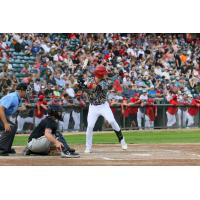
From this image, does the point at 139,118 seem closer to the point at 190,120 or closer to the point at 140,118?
the point at 140,118

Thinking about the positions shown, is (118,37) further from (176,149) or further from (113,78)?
(176,149)

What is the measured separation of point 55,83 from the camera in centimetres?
2511

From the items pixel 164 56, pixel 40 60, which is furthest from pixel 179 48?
pixel 40 60

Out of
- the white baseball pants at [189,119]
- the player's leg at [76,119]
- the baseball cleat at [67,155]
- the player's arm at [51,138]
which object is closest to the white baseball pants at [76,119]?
the player's leg at [76,119]

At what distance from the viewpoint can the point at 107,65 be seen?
27.6 metres

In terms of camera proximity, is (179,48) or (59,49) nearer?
(59,49)

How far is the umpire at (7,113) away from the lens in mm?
12655

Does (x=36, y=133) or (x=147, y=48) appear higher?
(x=147, y=48)

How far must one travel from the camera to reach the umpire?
498 inches

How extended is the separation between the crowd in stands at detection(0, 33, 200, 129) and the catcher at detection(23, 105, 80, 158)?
937 centimetres

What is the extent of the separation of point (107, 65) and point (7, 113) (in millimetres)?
14982

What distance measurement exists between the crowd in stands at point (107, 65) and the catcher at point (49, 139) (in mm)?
9369

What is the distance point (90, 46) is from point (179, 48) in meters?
4.88

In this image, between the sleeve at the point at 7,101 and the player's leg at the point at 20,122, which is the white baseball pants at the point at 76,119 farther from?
the sleeve at the point at 7,101
